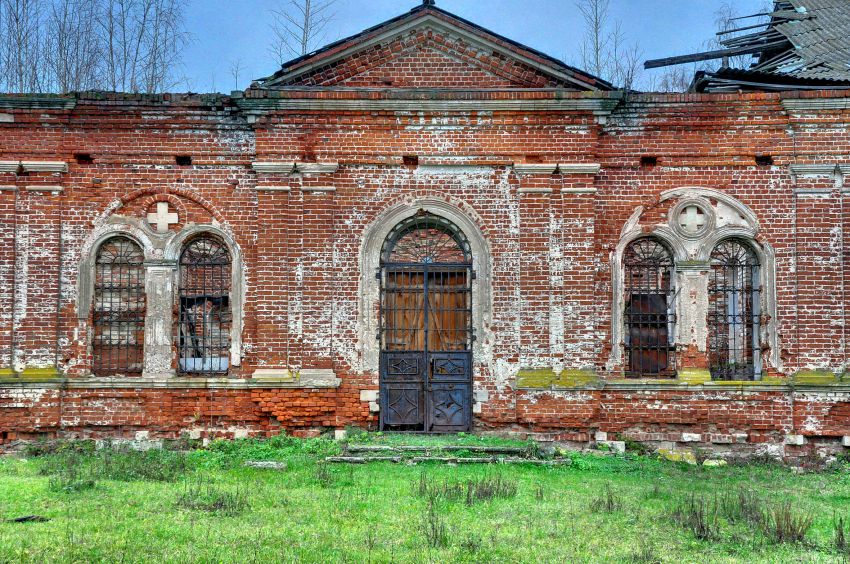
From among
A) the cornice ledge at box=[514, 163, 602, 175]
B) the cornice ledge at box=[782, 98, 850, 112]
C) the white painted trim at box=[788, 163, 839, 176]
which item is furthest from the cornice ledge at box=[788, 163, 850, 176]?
the cornice ledge at box=[514, 163, 602, 175]

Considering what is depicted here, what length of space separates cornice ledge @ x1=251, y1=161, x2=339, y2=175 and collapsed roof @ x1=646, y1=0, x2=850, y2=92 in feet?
21.9

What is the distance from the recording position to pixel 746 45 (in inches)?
635

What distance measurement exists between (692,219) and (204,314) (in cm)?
744

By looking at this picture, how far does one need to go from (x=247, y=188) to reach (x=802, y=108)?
8314 mm

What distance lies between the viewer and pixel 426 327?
1159 centimetres

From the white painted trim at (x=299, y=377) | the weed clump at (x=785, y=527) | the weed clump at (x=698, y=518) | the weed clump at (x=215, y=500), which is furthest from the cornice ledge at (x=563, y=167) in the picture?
the weed clump at (x=215, y=500)

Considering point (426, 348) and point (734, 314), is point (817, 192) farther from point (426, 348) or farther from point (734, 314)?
point (426, 348)

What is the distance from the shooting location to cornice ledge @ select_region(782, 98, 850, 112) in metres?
11.5

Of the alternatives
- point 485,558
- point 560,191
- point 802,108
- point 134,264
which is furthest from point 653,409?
point 134,264

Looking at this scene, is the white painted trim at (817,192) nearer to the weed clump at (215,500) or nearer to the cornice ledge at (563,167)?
the cornice ledge at (563,167)

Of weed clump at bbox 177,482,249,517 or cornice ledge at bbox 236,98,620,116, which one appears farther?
cornice ledge at bbox 236,98,620,116

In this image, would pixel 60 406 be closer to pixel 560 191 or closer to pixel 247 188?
pixel 247 188

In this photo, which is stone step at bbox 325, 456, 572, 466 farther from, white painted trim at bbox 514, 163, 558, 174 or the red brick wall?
white painted trim at bbox 514, 163, 558, 174

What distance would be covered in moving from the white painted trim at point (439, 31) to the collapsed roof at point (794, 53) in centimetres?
322
